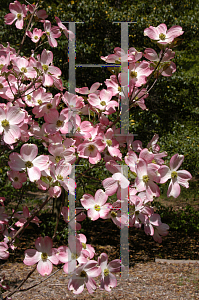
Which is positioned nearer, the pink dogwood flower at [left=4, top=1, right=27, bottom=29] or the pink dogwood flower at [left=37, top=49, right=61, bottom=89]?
the pink dogwood flower at [left=37, top=49, right=61, bottom=89]

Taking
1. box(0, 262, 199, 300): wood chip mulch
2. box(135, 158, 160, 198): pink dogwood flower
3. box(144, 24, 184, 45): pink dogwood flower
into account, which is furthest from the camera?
box(0, 262, 199, 300): wood chip mulch

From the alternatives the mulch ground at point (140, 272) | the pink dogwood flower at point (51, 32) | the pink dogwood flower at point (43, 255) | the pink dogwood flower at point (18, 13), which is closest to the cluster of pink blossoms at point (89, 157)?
the pink dogwood flower at point (43, 255)

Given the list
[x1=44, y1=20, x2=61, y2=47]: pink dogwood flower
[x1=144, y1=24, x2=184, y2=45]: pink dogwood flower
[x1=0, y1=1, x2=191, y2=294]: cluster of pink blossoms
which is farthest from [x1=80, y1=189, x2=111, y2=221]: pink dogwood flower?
[x1=44, y1=20, x2=61, y2=47]: pink dogwood flower

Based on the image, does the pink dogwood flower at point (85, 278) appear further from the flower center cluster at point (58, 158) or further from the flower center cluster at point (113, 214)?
the flower center cluster at point (58, 158)

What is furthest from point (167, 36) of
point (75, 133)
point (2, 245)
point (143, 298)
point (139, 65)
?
point (143, 298)

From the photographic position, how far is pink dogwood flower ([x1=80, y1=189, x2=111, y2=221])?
96cm

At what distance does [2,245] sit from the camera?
3.77ft

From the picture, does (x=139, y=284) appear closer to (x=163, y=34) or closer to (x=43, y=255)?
(x=43, y=255)

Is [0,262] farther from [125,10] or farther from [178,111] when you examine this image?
[125,10]

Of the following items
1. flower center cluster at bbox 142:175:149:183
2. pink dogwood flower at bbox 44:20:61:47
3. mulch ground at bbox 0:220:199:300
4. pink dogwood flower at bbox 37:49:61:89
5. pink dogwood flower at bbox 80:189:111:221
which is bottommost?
mulch ground at bbox 0:220:199:300

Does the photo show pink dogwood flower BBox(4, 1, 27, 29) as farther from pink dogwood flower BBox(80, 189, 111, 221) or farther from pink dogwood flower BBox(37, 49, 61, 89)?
pink dogwood flower BBox(80, 189, 111, 221)

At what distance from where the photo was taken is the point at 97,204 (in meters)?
0.98

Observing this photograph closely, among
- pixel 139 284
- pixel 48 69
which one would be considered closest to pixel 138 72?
pixel 48 69

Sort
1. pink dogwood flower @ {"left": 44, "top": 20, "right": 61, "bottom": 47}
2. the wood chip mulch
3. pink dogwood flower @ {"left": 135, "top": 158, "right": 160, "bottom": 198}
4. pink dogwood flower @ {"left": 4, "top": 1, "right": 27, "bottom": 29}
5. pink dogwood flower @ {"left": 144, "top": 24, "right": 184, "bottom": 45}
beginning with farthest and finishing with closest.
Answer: the wood chip mulch, pink dogwood flower @ {"left": 4, "top": 1, "right": 27, "bottom": 29}, pink dogwood flower @ {"left": 44, "top": 20, "right": 61, "bottom": 47}, pink dogwood flower @ {"left": 144, "top": 24, "right": 184, "bottom": 45}, pink dogwood flower @ {"left": 135, "top": 158, "right": 160, "bottom": 198}
